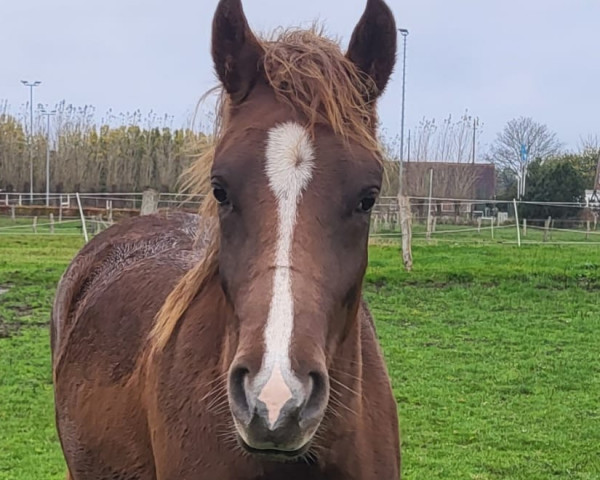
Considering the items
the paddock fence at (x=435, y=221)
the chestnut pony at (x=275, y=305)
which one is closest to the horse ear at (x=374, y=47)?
the chestnut pony at (x=275, y=305)

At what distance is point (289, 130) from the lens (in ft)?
6.79

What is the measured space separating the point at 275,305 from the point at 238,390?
212 mm

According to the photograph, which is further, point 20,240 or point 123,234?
point 20,240

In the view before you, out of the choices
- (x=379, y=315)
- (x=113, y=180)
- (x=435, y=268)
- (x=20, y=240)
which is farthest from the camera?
(x=113, y=180)

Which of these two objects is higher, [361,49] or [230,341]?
[361,49]

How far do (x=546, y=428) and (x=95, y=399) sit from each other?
4263mm

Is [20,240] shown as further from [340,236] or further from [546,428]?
[340,236]

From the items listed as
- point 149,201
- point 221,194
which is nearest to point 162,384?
point 221,194

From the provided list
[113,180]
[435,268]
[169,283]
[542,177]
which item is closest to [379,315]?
[435,268]

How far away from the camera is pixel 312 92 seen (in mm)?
2137

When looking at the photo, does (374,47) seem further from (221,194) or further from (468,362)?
(468,362)

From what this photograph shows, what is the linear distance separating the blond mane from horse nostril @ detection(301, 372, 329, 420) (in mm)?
681

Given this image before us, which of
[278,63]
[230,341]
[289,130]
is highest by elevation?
[278,63]

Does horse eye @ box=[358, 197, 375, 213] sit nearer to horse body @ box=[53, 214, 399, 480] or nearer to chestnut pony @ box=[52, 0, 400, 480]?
chestnut pony @ box=[52, 0, 400, 480]
